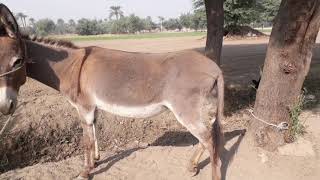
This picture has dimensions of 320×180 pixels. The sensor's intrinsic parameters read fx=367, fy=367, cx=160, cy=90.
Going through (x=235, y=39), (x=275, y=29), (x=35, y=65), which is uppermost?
(x=275, y=29)

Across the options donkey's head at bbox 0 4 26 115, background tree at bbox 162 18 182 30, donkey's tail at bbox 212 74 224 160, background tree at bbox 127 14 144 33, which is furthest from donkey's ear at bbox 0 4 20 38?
background tree at bbox 162 18 182 30

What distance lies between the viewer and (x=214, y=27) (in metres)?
9.96

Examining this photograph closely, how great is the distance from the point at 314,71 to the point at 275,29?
8.40 metres

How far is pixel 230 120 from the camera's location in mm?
8430

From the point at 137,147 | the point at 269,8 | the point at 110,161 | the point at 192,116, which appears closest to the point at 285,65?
the point at 192,116

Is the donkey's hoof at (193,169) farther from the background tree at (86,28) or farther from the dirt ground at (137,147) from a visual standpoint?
the background tree at (86,28)

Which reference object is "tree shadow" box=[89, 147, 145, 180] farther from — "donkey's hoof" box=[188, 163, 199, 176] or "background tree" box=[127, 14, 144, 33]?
"background tree" box=[127, 14, 144, 33]

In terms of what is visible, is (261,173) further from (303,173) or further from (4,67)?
(4,67)

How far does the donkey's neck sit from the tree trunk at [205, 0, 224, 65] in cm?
540

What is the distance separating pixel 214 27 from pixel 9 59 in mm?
6633

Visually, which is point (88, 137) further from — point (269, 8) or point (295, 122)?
point (269, 8)

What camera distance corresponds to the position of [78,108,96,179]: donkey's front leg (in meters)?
4.96

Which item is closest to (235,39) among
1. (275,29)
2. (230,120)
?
(230,120)

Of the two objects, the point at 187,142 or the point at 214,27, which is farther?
the point at 214,27
